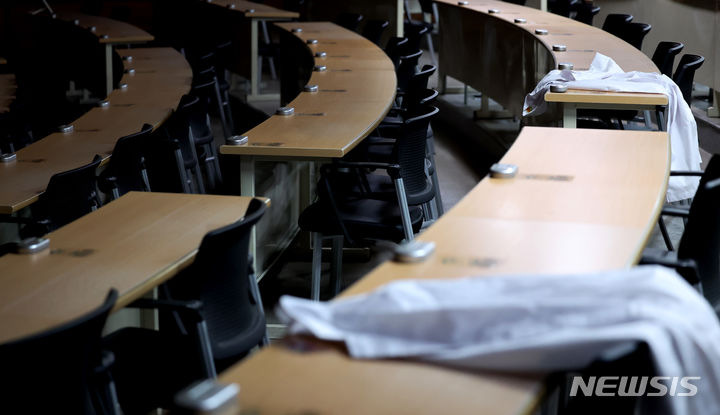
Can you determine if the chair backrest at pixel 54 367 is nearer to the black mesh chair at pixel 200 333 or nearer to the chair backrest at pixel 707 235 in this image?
the black mesh chair at pixel 200 333

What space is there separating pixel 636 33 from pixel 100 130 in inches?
158

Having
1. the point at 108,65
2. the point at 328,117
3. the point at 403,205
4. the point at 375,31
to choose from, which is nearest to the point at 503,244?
the point at 403,205

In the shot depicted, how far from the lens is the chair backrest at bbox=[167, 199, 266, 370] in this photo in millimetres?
2555

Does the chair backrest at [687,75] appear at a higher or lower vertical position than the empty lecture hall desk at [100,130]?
higher

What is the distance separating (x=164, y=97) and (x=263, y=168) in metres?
1.09

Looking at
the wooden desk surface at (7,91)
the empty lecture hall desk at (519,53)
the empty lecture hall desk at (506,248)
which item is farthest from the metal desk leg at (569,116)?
the wooden desk surface at (7,91)

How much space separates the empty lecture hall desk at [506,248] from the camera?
1.57m

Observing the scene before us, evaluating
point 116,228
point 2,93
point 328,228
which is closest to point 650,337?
point 116,228

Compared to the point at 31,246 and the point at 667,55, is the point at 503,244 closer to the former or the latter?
the point at 31,246

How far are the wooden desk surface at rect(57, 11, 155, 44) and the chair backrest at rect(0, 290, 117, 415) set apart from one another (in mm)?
6418

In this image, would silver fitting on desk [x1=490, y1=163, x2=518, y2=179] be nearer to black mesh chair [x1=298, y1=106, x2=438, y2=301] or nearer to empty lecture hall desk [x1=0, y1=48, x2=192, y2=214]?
black mesh chair [x1=298, y1=106, x2=438, y2=301]

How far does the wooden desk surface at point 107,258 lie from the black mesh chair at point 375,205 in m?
0.76

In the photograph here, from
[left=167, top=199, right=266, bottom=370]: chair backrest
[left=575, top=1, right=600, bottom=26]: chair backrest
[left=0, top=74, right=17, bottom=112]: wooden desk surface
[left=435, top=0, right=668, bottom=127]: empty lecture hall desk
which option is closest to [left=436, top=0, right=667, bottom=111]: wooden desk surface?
[left=435, top=0, right=668, bottom=127]: empty lecture hall desk

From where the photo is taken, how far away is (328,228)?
12.8 ft
